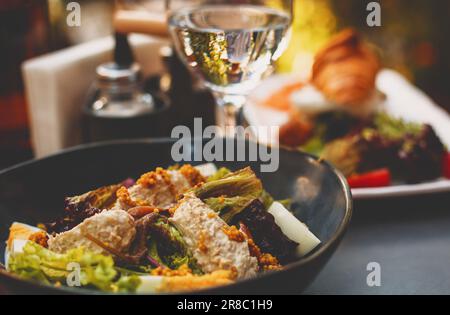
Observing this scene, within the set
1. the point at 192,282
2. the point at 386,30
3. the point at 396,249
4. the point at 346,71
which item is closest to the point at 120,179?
the point at 192,282

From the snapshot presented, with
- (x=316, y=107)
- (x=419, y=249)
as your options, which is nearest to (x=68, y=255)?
(x=419, y=249)

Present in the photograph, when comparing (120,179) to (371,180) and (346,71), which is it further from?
(346,71)

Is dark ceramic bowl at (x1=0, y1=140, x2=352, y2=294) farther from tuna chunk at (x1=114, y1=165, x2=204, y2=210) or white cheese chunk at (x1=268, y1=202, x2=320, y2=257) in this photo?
tuna chunk at (x1=114, y1=165, x2=204, y2=210)

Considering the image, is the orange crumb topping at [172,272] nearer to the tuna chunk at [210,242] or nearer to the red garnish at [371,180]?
the tuna chunk at [210,242]

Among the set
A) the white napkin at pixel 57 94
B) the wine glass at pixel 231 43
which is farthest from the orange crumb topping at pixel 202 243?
the white napkin at pixel 57 94

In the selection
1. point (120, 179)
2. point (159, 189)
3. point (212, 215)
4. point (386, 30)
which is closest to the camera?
point (212, 215)

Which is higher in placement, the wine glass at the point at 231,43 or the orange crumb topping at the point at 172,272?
the wine glass at the point at 231,43
